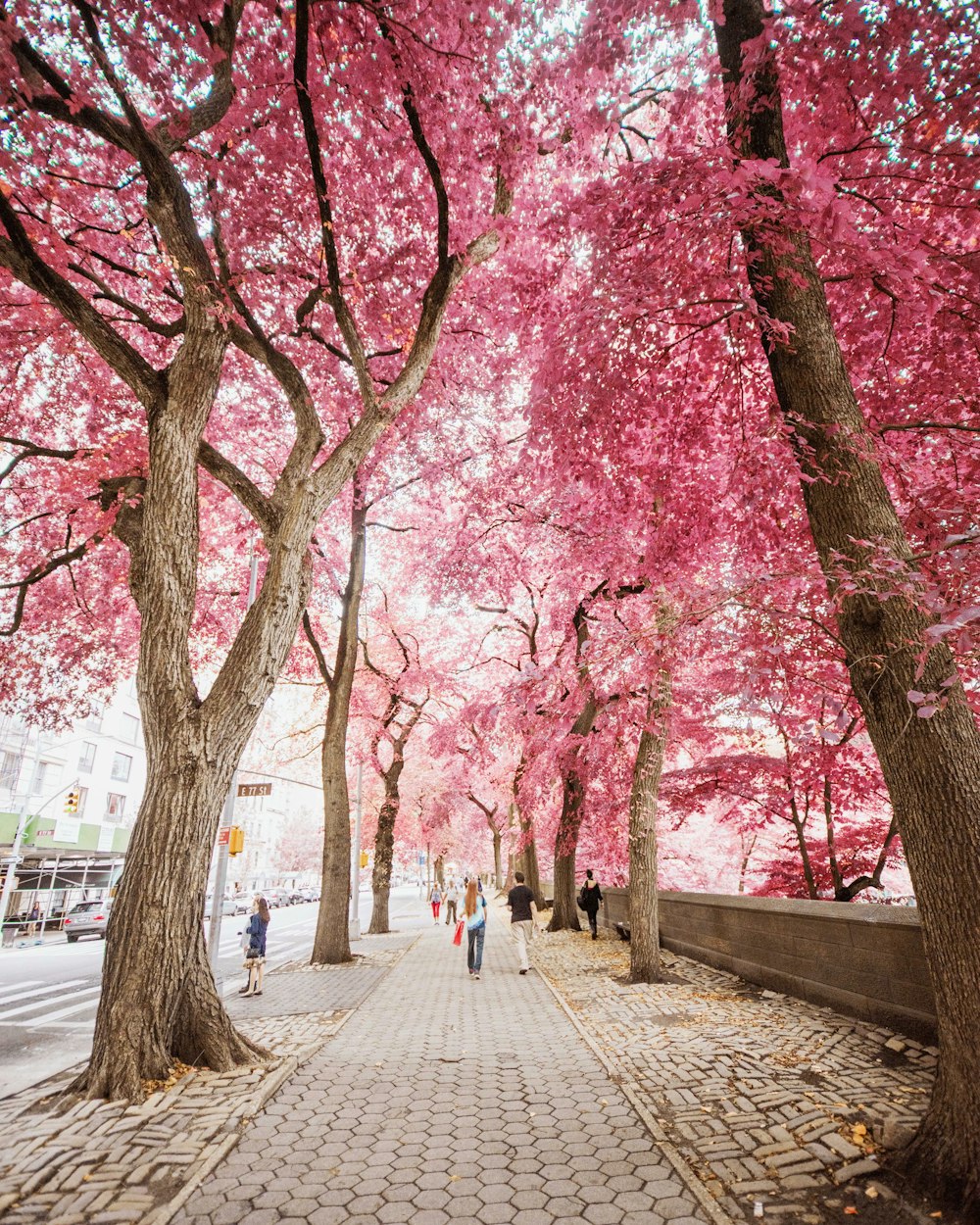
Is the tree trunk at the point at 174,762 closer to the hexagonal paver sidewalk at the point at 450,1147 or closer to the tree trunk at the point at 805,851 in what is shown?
the hexagonal paver sidewalk at the point at 450,1147

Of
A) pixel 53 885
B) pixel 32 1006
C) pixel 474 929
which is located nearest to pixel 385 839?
pixel 474 929

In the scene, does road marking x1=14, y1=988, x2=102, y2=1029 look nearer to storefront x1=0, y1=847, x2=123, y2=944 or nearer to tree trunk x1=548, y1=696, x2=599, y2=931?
tree trunk x1=548, y1=696, x2=599, y2=931

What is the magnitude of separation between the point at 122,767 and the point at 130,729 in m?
2.44

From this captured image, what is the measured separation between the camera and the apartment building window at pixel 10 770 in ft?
90.3

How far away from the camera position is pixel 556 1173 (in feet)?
12.8

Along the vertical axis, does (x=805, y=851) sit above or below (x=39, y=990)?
above

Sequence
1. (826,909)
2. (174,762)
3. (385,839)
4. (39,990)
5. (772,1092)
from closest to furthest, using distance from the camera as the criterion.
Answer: (772,1092), (174,762), (826,909), (39,990), (385,839)

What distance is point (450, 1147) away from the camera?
432cm

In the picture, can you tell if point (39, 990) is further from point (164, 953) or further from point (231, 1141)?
point (231, 1141)

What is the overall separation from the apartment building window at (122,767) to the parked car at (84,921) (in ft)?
41.2

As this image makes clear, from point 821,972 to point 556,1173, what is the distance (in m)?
5.48

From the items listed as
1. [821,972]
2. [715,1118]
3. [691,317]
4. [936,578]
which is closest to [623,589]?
[691,317]

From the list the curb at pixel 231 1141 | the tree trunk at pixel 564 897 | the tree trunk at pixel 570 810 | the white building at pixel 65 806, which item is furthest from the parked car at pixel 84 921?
the curb at pixel 231 1141

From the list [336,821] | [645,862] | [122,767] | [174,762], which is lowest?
[645,862]
